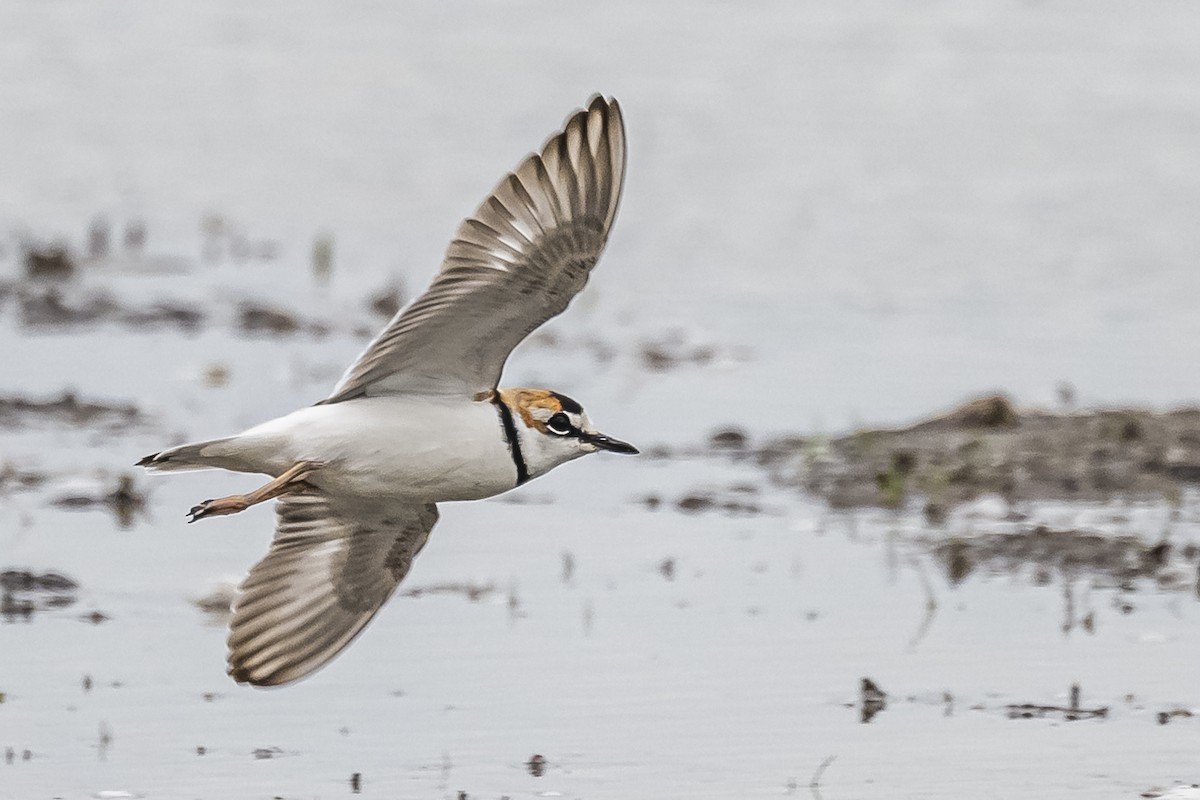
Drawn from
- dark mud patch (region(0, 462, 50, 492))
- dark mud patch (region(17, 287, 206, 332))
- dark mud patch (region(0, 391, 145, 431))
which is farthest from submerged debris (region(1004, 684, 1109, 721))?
dark mud patch (region(17, 287, 206, 332))

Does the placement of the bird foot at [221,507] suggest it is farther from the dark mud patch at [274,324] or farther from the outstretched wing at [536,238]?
the dark mud patch at [274,324]

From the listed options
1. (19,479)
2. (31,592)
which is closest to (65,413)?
(19,479)

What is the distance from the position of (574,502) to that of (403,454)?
299 cm

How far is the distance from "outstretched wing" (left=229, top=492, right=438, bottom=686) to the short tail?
0.63m

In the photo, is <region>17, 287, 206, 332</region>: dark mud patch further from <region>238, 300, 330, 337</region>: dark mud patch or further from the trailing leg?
the trailing leg

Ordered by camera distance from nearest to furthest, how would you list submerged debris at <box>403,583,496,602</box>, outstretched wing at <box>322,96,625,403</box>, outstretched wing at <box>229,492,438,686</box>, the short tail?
outstretched wing at <box>322,96,625,403</box> < the short tail < outstretched wing at <box>229,492,438,686</box> < submerged debris at <box>403,583,496,602</box>

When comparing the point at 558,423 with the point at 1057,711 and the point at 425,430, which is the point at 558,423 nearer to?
the point at 425,430

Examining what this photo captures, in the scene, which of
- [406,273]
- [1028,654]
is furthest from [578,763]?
[406,273]

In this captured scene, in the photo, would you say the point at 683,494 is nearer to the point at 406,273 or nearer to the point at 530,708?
the point at 530,708

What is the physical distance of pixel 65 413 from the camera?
400 inches

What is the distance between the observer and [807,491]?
9547 mm

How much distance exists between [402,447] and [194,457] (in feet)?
1.79

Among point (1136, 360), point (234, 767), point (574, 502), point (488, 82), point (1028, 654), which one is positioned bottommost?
point (234, 767)

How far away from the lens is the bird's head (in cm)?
643
